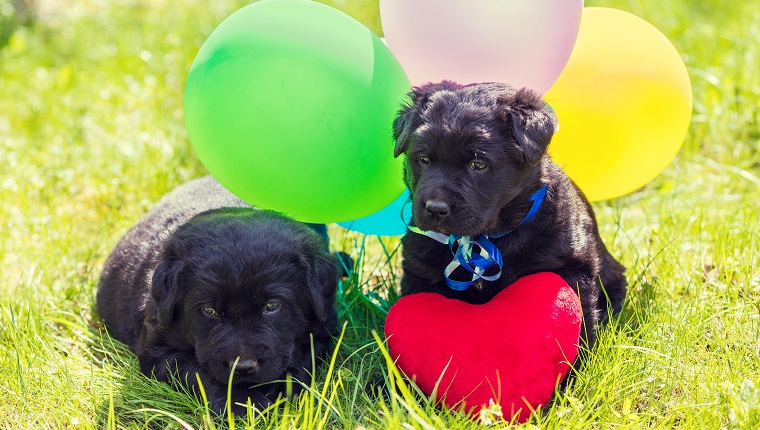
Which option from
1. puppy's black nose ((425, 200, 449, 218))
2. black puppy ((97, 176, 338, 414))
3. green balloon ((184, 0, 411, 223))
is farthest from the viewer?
green balloon ((184, 0, 411, 223))

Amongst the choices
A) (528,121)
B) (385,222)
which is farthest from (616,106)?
(385,222)

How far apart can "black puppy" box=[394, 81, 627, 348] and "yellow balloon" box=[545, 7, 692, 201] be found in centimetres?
30

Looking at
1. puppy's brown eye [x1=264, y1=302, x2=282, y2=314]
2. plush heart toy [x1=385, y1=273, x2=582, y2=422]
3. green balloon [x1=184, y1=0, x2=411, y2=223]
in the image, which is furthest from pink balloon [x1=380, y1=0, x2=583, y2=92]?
puppy's brown eye [x1=264, y1=302, x2=282, y2=314]

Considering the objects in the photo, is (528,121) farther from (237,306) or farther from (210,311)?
(210,311)

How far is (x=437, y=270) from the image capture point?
3436mm

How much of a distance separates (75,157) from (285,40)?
2.90 metres

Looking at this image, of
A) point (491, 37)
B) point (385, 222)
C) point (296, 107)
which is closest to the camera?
point (296, 107)

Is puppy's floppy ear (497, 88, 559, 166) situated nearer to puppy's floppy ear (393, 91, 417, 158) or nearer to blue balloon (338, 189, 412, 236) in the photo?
puppy's floppy ear (393, 91, 417, 158)

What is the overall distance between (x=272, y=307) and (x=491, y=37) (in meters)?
1.53

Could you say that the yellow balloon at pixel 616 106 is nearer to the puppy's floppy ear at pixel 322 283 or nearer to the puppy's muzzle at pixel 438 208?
the puppy's muzzle at pixel 438 208

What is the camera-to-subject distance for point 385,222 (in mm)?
4160

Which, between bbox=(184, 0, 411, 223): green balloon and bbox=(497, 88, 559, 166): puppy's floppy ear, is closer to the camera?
bbox=(497, 88, 559, 166): puppy's floppy ear

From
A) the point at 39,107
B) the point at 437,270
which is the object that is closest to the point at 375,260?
the point at 437,270

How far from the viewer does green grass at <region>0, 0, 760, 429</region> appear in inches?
122
